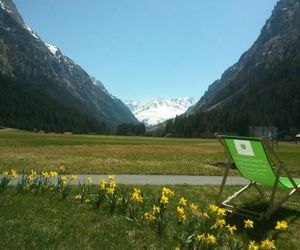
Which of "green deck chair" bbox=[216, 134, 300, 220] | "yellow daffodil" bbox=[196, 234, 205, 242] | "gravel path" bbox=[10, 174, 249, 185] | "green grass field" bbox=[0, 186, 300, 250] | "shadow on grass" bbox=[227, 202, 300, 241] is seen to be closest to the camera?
"yellow daffodil" bbox=[196, 234, 205, 242]

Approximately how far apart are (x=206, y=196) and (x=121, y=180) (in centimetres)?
422

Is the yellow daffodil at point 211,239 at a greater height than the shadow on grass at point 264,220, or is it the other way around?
the yellow daffodil at point 211,239

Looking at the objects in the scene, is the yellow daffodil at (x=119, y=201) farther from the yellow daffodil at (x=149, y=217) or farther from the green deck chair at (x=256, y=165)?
the green deck chair at (x=256, y=165)

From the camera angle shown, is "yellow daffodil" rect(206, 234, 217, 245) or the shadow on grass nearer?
"yellow daffodil" rect(206, 234, 217, 245)

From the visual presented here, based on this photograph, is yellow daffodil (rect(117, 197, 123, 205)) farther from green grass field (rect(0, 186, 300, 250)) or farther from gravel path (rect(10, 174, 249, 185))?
gravel path (rect(10, 174, 249, 185))

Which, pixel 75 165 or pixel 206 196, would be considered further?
pixel 75 165

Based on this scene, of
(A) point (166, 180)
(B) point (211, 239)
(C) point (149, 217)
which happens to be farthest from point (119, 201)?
(A) point (166, 180)

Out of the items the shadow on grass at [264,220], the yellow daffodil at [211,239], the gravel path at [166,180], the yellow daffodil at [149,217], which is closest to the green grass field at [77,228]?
the shadow on grass at [264,220]

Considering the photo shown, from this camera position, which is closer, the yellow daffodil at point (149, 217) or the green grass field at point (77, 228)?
the green grass field at point (77, 228)

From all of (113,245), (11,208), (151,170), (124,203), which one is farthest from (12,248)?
(151,170)

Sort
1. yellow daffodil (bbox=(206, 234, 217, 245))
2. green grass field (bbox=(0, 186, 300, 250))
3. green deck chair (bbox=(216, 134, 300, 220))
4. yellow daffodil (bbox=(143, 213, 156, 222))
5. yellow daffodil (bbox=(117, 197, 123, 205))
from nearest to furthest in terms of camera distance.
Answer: yellow daffodil (bbox=(206, 234, 217, 245))
green grass field (bbox=(0, 186, 300, 250))
yellow daffodil (bbox=(143, 213, 156, 222))
yellow daffodil (bbox=(117, 197, 123, 205))
green deck chair (bbox=(216, 134, 300, 220))

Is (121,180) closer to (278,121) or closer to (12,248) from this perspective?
(12,248)

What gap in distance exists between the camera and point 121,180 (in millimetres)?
16312

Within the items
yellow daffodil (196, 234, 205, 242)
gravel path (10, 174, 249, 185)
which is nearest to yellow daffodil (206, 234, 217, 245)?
yellow daffodil (196, 234, 205, 242)
